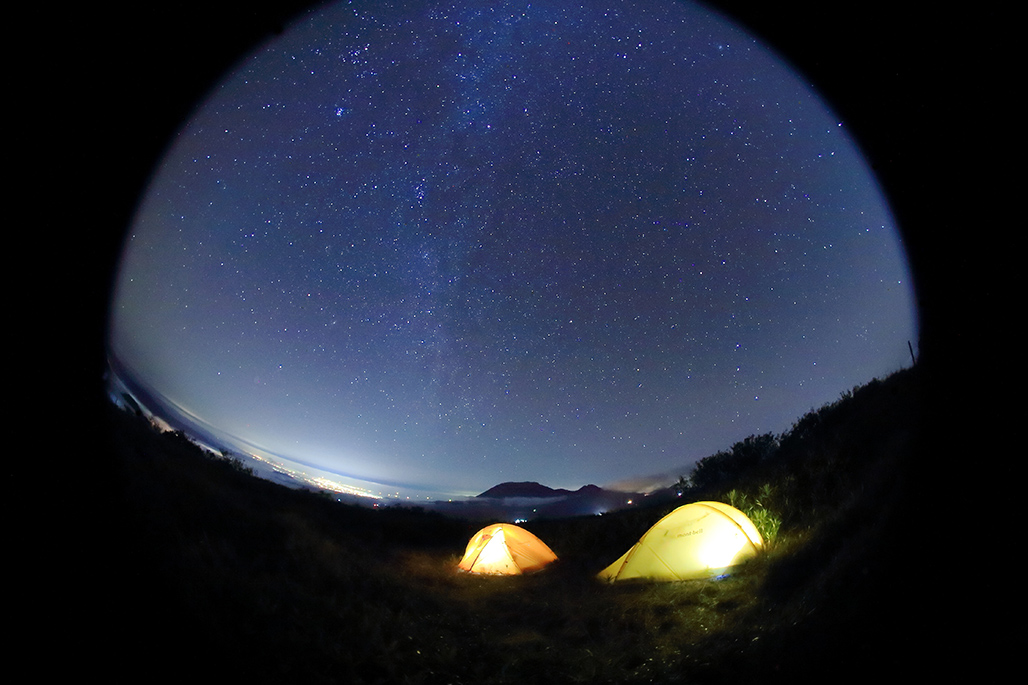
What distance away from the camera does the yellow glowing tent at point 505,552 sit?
372 inches

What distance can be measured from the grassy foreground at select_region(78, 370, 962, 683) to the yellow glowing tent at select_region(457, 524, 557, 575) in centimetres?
211

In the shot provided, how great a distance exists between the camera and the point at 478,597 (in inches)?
289

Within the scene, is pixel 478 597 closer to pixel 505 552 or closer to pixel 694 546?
pixel 505 552

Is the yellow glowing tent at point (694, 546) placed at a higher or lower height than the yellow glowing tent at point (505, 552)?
higher

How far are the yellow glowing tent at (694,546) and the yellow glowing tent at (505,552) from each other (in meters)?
2.74

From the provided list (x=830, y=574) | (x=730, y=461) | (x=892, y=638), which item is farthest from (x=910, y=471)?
(x=730, y=461)

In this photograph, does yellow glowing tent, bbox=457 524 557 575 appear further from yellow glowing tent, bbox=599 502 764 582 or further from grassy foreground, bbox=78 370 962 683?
yellow glowing tent, bbox=599 502 764 582

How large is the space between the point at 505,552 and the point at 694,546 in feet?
13.9

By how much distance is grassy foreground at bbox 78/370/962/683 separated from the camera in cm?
411

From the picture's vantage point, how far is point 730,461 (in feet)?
32.0

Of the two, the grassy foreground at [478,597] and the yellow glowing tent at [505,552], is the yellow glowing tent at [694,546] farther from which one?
the yellow glowing tent at [505,552]

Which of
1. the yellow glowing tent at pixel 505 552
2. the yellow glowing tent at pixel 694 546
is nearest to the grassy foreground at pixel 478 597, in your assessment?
the yellow glowing tent at pixel 694 546

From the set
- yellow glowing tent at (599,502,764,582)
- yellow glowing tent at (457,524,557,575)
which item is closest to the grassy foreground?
yellow glowing tent at (599,502,764,582)

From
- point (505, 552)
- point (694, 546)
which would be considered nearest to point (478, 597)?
point (505, 552)
